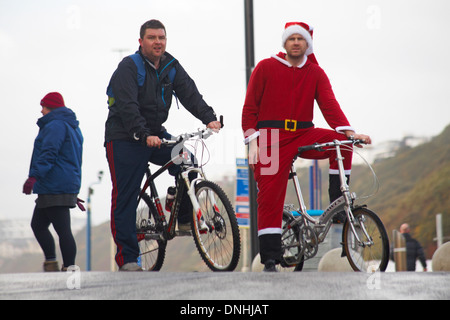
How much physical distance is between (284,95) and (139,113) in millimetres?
1088

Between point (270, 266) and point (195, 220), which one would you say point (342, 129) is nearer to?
point (270, 266)

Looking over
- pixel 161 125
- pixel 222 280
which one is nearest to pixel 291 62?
pixel 161 125

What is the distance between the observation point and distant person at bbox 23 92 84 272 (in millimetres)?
6930

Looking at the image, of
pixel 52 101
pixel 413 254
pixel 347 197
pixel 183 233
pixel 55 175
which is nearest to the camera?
pixel 347 197

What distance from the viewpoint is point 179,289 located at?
4.04 m

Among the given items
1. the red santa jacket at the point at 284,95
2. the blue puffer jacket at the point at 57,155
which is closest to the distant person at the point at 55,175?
the blue puffer jacket at the point at 57,155

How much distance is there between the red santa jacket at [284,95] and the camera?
18.5 feet

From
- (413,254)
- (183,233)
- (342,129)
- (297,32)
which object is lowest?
(413,254)

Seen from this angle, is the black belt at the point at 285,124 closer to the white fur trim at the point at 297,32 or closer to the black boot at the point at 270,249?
the white fur trim at the point at 297,32

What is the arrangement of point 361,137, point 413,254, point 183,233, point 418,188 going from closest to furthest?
point 361,137
point 183,233
point 413,254
point 418,188

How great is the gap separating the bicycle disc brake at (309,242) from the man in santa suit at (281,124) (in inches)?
11.7

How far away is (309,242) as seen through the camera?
18.9 feet

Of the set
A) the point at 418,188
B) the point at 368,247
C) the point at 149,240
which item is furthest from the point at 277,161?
the point at 418,188

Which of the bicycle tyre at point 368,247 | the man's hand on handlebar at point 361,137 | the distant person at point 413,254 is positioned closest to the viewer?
the bicycle tyre at point 368,247
